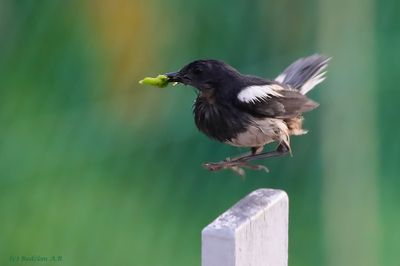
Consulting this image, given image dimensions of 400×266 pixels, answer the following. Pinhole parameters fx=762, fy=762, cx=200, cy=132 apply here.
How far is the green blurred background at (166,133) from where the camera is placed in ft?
11.3

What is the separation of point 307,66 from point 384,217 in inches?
38.3

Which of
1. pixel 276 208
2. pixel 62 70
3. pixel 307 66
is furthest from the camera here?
pixel 62 70

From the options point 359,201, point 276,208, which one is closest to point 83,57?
point 359,201

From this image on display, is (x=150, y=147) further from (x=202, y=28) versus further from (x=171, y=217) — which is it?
(x=202, y=28)

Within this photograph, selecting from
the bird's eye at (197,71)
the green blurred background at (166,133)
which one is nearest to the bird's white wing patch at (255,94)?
the bird's eye at (197,71)

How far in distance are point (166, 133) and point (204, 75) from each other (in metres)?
1.06

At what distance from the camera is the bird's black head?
2547 mm

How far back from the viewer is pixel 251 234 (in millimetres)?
1800

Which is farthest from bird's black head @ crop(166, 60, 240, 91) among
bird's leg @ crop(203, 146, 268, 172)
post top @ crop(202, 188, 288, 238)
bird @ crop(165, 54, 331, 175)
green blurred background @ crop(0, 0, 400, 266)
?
green blurred background @ crop(0, 0, 400, 266)

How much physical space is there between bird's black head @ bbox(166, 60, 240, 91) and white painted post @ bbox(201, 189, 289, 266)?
0.65 metres

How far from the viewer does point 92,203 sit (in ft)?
11.8

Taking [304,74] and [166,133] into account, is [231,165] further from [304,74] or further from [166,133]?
[166,133]

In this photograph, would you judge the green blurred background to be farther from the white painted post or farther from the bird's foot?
the white painted post

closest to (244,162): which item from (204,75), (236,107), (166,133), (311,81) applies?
(236,107)
